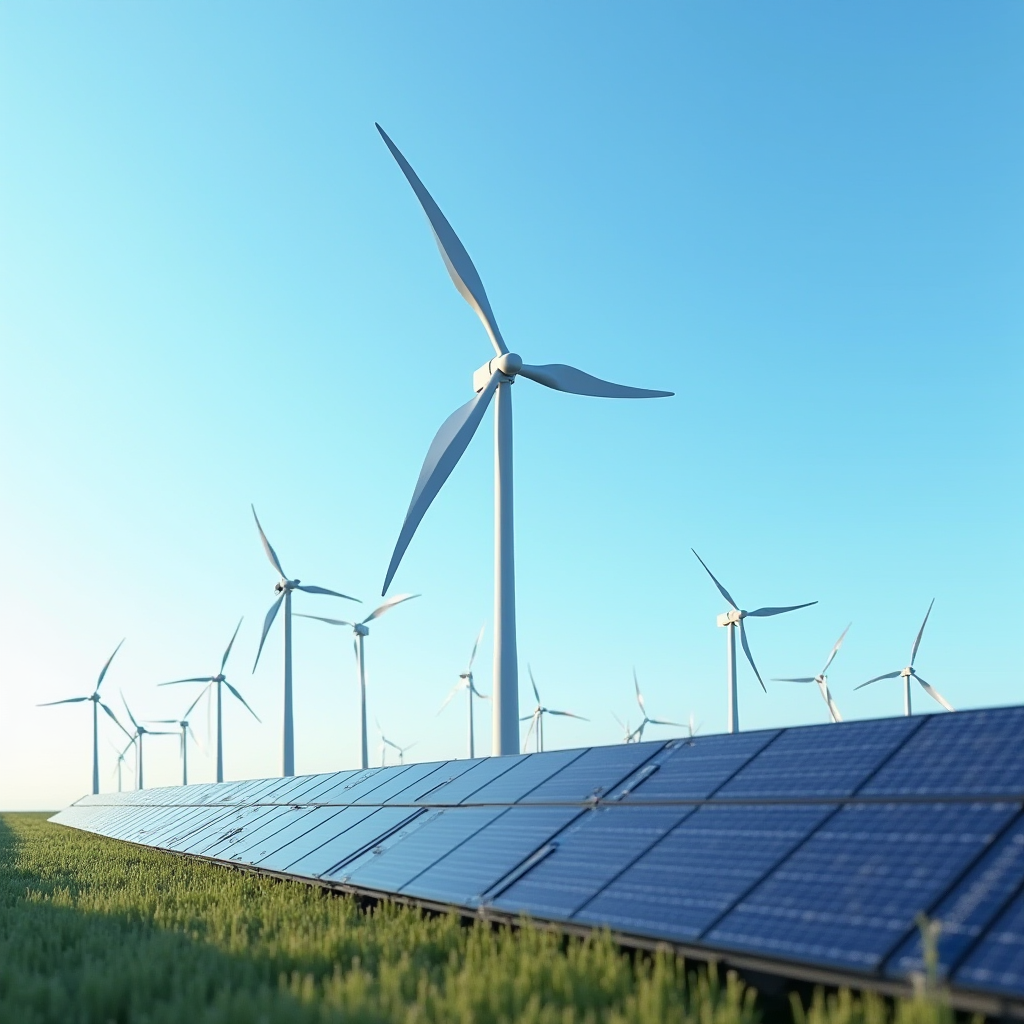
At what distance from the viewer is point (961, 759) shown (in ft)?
29.8

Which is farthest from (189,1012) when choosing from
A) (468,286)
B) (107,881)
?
(468,286)

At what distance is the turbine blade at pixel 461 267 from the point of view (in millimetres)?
32344

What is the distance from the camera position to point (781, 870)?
8531mm

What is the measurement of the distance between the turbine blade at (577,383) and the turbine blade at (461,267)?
1282 millimetres

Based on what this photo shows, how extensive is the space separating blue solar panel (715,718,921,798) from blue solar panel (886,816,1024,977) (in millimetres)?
2185

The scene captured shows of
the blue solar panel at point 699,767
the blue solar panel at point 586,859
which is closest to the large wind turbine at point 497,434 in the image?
the blue solar panel at point 699,767

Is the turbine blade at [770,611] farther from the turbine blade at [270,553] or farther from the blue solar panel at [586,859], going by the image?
the blue solar panel at [586,859]

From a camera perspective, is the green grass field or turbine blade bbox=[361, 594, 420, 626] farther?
turbine blade bbox=[361, 594, 420, 626]

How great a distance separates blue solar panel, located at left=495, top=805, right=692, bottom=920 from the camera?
1008cm

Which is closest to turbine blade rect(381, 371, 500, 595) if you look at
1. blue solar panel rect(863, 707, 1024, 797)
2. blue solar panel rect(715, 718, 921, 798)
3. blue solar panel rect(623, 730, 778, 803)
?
blue solar panel rect(623, 730, 778, 803)

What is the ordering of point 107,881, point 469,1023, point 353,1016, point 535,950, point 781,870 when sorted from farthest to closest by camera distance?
point 107,881 < point 535,950 < point 781,870 < point 353,1016 < point 469,1023

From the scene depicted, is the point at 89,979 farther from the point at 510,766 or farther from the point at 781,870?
the point at 510,766

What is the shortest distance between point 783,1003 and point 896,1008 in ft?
3.90

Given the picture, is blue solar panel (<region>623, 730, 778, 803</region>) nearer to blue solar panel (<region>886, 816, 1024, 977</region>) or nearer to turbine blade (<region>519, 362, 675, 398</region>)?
blue solar panel (<region>886, 816, 1024, 977</region>)
